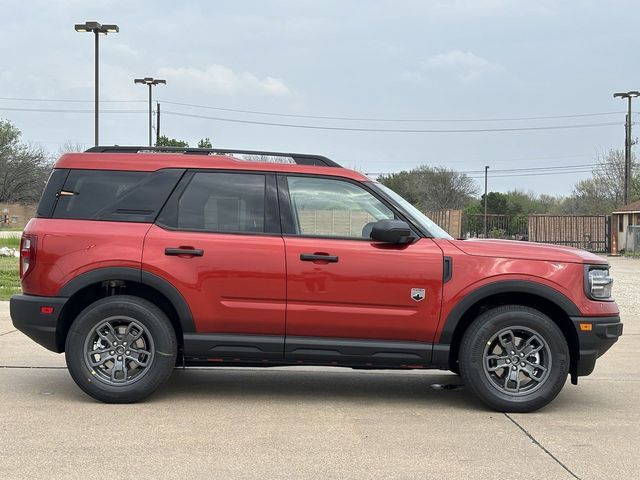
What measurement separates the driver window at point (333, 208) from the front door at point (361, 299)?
0.09 meters

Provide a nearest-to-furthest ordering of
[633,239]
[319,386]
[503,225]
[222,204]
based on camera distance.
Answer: [222,204]
[319,386]
[633,239]
[503,225]

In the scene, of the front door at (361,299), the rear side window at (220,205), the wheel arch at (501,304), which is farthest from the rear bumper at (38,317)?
the wheel arch at (501,304)

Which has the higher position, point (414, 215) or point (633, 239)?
point (414, 215)

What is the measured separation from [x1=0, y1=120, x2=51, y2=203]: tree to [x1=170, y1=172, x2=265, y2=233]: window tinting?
6474 cm

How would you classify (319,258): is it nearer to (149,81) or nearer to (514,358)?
(514,358)

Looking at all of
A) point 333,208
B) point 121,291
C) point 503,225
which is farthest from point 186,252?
point 503,225

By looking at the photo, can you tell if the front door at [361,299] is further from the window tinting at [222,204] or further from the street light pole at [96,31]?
the street light pole at [96,31]

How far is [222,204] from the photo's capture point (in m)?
5.77

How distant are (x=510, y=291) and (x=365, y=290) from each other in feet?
3.71

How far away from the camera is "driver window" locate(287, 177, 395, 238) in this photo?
5.68 m

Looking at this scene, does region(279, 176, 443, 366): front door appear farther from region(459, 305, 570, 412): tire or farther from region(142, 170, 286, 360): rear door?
region(459, 305, 570, 412): tire

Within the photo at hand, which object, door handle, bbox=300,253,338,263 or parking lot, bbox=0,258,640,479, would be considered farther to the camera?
door handle, bbox=300,253,338,263

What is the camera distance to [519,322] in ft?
18.2

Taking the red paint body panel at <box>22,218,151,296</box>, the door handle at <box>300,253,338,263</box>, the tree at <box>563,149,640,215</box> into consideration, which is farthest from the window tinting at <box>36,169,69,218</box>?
the tree at <box>563,149,640,215</box>
